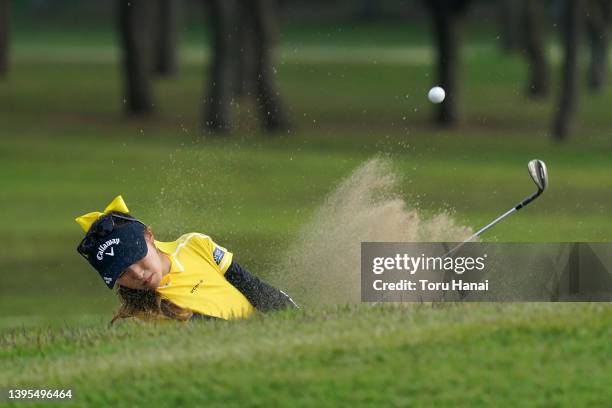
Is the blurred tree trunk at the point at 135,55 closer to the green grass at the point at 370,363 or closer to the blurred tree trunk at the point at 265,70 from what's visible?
the blurred tree trunk at the point at 265,70

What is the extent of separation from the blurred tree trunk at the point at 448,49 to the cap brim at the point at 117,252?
1208 inches

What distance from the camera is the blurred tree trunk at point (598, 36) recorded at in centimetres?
4206

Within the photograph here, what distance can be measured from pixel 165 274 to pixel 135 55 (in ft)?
109

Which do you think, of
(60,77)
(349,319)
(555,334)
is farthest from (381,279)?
(60,77)

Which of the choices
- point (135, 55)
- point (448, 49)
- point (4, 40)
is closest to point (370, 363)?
point (448, 49)

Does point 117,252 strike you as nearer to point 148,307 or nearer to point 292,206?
point 148,307

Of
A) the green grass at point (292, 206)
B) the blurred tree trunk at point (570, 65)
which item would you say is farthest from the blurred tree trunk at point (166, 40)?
the blurred tree trunk at point (570, 65)

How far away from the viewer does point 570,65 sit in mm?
33406

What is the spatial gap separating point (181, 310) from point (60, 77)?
4542 centimetres

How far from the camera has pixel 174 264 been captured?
691cm

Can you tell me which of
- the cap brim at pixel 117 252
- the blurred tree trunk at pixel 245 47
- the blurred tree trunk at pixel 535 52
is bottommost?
the cap brim at pixel 117 252

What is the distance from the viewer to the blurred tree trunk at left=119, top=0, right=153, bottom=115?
3912cm

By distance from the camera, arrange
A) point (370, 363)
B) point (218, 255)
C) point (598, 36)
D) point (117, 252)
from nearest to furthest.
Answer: point (370, 363) < point (117, 252) < point (218, 255) < point (598, 36)

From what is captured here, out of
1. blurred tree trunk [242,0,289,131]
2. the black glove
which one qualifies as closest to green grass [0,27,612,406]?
the black glove
